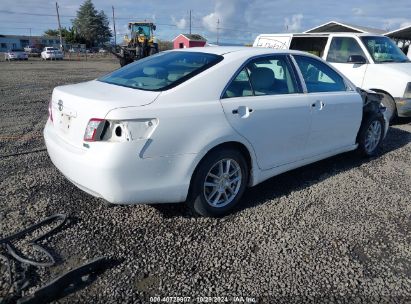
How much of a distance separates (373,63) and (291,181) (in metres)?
4.41

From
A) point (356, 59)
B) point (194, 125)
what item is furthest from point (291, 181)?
point (356, 59)

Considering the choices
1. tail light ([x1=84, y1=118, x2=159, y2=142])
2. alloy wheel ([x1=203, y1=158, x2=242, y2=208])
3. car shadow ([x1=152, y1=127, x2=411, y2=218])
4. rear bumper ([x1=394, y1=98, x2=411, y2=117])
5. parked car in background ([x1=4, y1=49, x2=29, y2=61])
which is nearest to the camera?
tail light ([x1=84, y1=118, x2=159, y2=142])

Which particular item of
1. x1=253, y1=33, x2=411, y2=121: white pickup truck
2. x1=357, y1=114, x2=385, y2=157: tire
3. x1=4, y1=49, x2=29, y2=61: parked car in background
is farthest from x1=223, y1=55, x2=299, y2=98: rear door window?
x1=4, y1=49, x2=29, y2=61: parked car in background

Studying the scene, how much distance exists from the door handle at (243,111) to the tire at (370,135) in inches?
99.3

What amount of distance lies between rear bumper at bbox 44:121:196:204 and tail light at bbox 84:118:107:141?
0.20ft

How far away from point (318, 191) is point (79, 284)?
9.30 feet

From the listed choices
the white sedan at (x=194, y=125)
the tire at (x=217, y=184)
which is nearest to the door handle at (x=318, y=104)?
the white sedan at (x=194, y=125)

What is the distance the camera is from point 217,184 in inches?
133

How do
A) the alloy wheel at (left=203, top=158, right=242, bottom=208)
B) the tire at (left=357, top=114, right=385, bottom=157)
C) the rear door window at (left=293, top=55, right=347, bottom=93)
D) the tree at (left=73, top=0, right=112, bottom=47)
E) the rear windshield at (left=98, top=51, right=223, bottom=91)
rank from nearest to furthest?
the rear windshield at (left=98, top=51, right=223, bottom=91) < the alloy wheel at (left=203, top=158, right=242, bottom=208) < the rear door window at (left=293, top=55, right=347, bottom=93) < the tire at (left=357, top=114, right=385, bottom=157) < the tree at (left=73, top=0, right=112, bottom=47)

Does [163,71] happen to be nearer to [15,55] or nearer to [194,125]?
[194,125]

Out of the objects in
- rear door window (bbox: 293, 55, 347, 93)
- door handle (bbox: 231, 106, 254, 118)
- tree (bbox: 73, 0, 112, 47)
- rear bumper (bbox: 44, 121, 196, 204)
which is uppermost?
tree (bbox: 73, 0, 112, 47)

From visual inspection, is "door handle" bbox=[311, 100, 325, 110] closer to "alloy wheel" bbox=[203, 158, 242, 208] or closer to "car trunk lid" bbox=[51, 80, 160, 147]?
"alloy wheel" bbox=[203, 158, 242, 208]

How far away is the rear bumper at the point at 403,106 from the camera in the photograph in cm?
712

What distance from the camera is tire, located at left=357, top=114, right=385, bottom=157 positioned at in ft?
16.7
